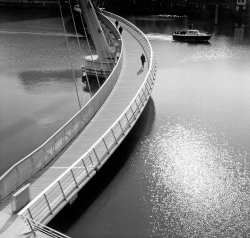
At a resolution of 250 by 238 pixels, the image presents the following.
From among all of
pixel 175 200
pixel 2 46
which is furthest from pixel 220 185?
pixel 2 46

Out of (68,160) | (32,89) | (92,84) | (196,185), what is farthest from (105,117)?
(92,84)

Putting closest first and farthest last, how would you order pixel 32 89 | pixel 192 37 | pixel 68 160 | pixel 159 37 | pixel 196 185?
pixel 68 160 < pixel 196 185 < pixel 32 89 < pixel 192 37 < pixel 159 37

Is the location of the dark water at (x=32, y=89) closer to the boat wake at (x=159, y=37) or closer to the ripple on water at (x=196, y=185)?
the ripple on water at (x=196, y=185)

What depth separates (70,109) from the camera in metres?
36.6

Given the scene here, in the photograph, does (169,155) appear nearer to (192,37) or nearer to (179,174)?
(179,174)

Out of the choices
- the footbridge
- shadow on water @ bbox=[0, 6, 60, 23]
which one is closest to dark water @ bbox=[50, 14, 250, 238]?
the footbridge

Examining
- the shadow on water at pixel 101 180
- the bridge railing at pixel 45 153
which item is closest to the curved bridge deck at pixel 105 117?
the bridge railing at pixel 45 153

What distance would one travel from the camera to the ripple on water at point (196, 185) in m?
20.6

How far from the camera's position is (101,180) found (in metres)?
24.5

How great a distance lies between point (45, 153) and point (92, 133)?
16.1 feet

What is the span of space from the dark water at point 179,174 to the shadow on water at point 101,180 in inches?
2.0

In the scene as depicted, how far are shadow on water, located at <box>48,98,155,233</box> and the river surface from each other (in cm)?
5

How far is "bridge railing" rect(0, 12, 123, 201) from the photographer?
19.6 meters

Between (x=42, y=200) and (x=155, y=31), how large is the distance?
70226mm
